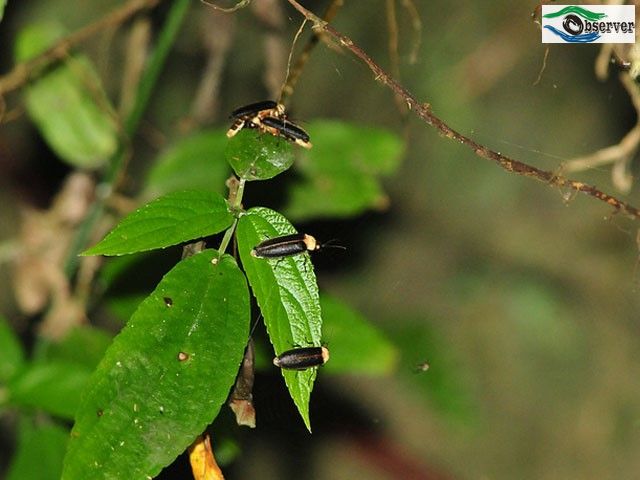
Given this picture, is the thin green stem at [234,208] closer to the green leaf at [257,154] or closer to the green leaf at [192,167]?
the green leaf at [257,154]

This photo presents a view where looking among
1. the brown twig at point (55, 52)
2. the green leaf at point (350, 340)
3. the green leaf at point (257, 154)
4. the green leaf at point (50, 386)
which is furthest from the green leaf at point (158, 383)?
the brown twig at point (55, 52)

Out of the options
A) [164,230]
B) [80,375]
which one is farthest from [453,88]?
[164,230]

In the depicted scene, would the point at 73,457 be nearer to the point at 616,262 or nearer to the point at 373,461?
the point at 373,461

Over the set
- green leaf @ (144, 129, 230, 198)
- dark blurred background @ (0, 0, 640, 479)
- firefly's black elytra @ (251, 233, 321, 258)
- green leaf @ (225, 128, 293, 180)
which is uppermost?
green leaf @ (225, 128, 293, 180)

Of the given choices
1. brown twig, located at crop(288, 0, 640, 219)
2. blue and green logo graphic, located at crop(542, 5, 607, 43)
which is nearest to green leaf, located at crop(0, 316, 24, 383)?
brown twig, located at crop(288, 0, 640, 219)

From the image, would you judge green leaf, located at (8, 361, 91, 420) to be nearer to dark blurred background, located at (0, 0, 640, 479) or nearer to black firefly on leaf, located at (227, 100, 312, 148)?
black firefly on leaf, located at (227, 100, 312, 148)

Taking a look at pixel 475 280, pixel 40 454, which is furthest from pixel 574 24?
pixel 475 280
